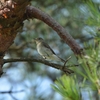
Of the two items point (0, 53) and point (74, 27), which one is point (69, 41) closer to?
point (0, 53)

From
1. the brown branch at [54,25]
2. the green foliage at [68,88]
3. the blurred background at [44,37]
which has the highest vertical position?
the blurred background at [44,37]

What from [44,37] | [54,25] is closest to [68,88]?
[54,25]

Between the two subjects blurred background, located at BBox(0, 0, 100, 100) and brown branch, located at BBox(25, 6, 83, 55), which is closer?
brown branch, located at BBox(25, 6, 83, 55)

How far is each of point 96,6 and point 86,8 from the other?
0.18 ft

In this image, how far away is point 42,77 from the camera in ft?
8.62

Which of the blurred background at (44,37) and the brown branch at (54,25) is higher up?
the blurred background at (44,37)

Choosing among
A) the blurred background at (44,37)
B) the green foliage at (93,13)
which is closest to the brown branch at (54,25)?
the green foliage at (93,13)

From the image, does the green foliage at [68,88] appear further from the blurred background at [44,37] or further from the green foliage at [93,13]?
the blurred background at [44,37]

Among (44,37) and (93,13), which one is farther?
(44,37)

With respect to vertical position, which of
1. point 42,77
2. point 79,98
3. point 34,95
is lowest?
point 79,98

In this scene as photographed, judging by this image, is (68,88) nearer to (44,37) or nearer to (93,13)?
(93,13)

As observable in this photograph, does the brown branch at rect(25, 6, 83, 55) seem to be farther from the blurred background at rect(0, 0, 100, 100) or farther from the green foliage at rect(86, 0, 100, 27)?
the blurred background at rect(0, 0, 100, 100)

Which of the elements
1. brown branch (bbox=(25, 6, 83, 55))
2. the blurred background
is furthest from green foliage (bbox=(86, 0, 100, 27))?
the blurred background

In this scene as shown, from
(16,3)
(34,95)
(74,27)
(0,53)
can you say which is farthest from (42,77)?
(16,3)
